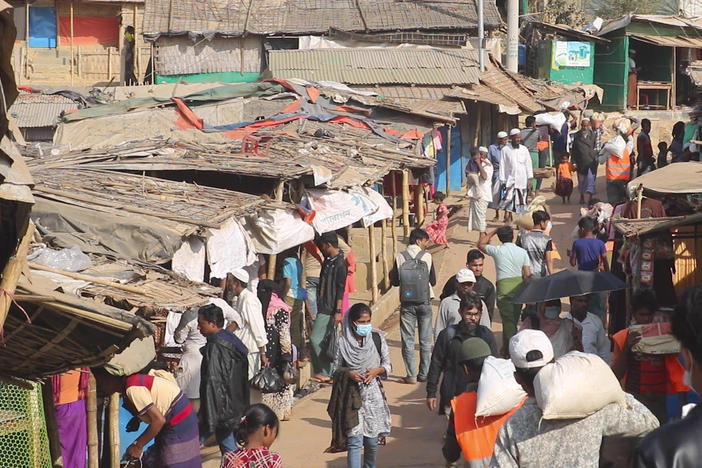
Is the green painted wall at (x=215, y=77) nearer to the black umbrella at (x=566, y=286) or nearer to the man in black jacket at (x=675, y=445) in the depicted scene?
the black umbrella at (x=566, y=286)

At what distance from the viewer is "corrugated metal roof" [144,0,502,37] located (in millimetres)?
28312

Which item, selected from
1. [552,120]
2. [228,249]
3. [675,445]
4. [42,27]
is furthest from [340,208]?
[42,27]

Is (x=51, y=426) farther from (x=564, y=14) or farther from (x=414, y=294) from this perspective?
(x=564, y=14)

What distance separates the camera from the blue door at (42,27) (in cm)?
3562

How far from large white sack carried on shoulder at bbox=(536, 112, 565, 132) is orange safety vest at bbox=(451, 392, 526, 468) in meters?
18.6

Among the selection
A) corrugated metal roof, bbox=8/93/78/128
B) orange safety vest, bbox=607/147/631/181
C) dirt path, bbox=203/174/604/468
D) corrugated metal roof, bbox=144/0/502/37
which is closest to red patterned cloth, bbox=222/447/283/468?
dirt path, bbox=203/174/604/468

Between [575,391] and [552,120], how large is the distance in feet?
64.8

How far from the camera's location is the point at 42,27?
117 ft

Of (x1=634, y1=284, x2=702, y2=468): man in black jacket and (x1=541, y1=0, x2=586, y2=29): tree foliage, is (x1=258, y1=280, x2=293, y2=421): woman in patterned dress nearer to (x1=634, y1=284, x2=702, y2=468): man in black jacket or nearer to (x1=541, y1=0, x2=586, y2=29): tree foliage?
(x1=634, y1=284, x2=702, y2=468): man in black jacket

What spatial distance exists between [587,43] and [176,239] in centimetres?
2452

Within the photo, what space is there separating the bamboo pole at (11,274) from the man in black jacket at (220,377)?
4.50 m

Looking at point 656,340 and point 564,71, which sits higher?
point 564,71

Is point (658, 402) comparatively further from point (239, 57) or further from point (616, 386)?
point (239, 57)

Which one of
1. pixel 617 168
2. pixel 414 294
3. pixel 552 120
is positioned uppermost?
pixel 552 120
